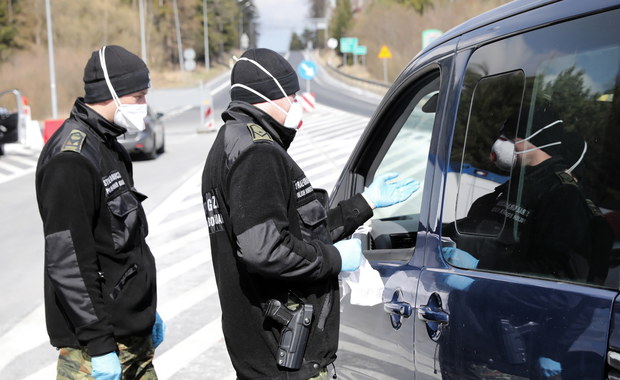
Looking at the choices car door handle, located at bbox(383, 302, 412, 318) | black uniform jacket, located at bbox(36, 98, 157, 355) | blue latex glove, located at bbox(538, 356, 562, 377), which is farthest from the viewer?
black uniform jacket, located at bbox(36, 98, 157, 355)

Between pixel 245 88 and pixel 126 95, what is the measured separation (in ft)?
2.24

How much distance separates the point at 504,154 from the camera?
228cm

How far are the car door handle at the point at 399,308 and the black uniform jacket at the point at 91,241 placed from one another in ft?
3.12

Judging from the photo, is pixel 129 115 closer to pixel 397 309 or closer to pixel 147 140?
pixel 397 309

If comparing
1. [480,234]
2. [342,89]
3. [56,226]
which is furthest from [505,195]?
[342,89]

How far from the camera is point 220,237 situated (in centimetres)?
261

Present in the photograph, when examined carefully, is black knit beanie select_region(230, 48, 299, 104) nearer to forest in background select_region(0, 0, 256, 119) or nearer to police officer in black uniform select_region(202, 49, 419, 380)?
police officer in black uniform select_region(202, 49, 419, 380)

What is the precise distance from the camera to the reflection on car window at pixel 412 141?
3.02 m

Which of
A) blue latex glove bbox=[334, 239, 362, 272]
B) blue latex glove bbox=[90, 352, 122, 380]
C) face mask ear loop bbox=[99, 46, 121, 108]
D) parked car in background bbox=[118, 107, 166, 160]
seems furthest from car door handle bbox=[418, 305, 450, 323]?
parked car in background bbox=[118, 107, 166, 160]

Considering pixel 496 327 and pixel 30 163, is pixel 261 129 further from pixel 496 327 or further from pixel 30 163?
pixel 30 163

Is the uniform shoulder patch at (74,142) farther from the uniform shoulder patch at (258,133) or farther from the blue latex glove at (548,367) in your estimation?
the blue latex glove at (548,367)

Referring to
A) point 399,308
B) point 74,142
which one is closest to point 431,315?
point 399,308

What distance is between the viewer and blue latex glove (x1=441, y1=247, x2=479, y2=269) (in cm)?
229

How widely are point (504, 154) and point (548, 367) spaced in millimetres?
684
